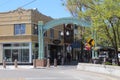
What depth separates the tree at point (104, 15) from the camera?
105ft

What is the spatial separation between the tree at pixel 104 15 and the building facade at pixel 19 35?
18859 mm

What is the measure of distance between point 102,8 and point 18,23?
26.5 meters

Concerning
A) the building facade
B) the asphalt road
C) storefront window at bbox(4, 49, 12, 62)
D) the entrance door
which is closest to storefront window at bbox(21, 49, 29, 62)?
the building facade

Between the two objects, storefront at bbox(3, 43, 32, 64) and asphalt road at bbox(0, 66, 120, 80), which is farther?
storefront at bbox(3, 43, 32, 64)

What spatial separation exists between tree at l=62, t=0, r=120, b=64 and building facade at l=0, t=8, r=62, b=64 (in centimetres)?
1886

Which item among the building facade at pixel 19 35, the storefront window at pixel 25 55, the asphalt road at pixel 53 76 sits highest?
the building facade at pixel 19 35

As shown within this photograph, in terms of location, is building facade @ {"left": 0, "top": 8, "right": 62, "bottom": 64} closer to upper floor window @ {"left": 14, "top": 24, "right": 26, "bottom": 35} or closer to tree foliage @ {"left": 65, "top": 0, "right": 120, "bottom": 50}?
upper floor window @ {"left": 14, "top": 24, "right": 26, "bottom": 35}

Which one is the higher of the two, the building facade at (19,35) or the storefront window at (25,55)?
the building facade at (19,35)

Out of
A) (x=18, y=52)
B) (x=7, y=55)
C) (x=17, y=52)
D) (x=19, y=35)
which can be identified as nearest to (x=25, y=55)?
(x=18, y=52)

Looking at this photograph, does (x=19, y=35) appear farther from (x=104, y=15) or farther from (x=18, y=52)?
(x=104, y=15)

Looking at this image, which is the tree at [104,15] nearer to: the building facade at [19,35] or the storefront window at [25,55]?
the building facade at [19,35]

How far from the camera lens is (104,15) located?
32750mm

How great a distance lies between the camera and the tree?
3207cm

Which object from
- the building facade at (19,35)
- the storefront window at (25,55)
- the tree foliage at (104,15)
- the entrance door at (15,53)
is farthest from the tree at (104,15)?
the entrance door at (15,53)
